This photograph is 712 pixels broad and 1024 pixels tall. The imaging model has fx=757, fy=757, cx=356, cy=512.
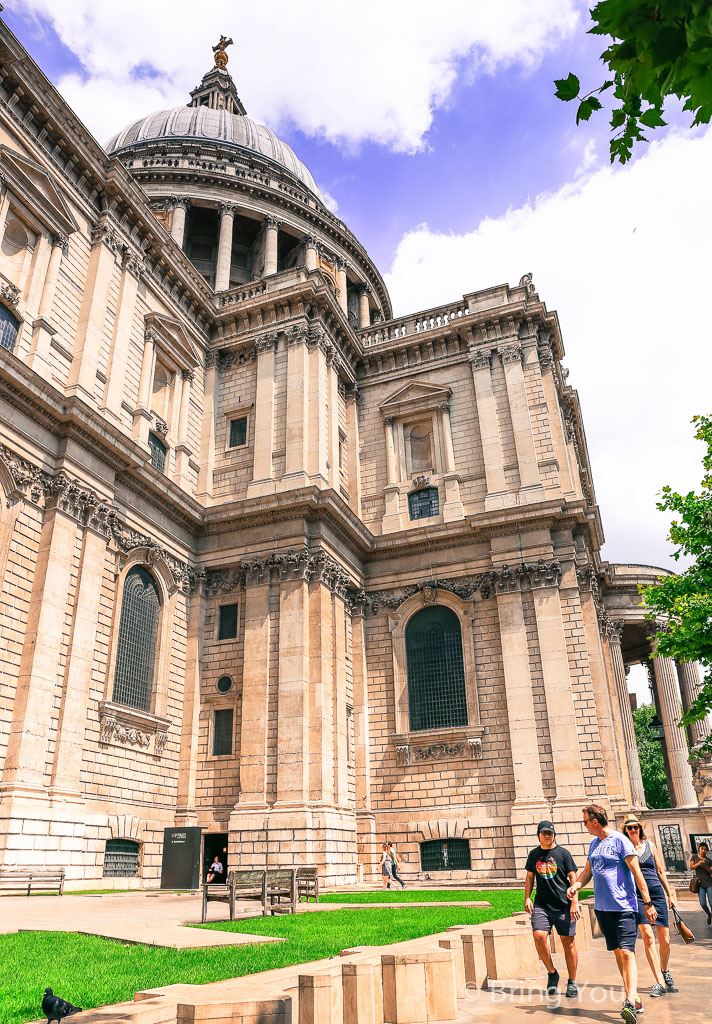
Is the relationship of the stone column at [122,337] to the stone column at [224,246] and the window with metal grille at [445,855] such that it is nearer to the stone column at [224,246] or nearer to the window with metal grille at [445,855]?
the stone column at [224,246]

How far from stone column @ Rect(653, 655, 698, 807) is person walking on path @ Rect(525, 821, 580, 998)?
34.6m

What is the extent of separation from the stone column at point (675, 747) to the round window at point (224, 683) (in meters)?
24.5

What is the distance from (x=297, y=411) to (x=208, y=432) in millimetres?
4781

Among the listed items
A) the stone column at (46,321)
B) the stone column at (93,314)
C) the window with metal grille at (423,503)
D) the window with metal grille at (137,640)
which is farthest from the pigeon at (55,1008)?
the window with metal grille at (423,503)

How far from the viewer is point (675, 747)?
41469 mm

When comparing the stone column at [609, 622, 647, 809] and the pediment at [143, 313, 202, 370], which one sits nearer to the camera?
the pediment at [143, 313, 202, 370]

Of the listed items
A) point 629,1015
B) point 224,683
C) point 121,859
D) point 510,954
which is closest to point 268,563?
point 224,683

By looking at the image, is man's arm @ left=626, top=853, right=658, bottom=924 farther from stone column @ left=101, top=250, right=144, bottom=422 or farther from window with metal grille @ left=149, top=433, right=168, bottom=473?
window with metal grille @ left=149, top=433, right=168, bottom=473

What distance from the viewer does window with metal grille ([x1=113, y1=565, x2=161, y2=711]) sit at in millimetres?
25484

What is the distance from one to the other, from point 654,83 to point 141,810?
985 inches

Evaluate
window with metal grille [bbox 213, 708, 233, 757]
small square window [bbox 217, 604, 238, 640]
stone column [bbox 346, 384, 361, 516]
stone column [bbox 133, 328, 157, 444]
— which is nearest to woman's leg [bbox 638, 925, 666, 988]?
window with metal grille [bbox 213, 708, 233, 757]

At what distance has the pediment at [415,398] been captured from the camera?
35250mm

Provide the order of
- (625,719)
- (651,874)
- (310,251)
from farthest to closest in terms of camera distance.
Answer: (310,251)
(625,719)
(651,874)

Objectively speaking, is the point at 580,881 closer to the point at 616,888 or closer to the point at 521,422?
the point at 616,888
